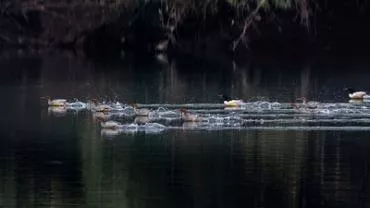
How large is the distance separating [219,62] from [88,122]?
840 inches

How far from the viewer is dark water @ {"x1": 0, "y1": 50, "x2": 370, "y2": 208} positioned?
16.4 m

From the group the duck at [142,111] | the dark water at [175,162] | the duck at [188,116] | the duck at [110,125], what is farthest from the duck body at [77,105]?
the duck at [110,125]

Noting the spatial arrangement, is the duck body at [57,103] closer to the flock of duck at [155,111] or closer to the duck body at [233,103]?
the flock of duck at [155,111]

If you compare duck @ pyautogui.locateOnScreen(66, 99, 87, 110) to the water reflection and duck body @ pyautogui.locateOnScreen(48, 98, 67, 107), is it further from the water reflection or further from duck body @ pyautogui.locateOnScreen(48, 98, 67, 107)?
A: the water reflection

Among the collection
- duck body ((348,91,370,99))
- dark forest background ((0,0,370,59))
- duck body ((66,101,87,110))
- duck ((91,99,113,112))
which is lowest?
duck ((91,99,113,112))

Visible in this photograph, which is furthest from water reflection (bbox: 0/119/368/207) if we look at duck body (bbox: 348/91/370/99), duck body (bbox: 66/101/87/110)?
duck body (bbox: 348/91/370/99)

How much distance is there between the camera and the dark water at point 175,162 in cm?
1642

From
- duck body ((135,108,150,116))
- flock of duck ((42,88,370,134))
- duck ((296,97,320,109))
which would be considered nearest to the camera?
flock of duck ((42,88,370,134))

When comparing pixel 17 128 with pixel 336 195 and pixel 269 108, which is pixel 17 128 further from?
pixel 336 195

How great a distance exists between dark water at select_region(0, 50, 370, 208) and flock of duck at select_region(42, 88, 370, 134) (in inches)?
15.2

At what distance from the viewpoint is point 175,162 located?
1922 cm

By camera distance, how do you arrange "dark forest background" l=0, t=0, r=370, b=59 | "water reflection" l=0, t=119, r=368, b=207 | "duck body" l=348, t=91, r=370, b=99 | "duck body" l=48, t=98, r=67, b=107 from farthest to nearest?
1. "dark forest background" l=0, t=0, r=370, b=59
2. "duck body" l=348, t=91, r=370, b=99
3. "duck body" l=48, t=98, r=67, b=107
4. "water reflection" l=0, t=119, r=368, b=207

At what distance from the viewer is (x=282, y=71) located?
39625 mm

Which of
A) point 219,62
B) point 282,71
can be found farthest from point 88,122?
point 219,62
